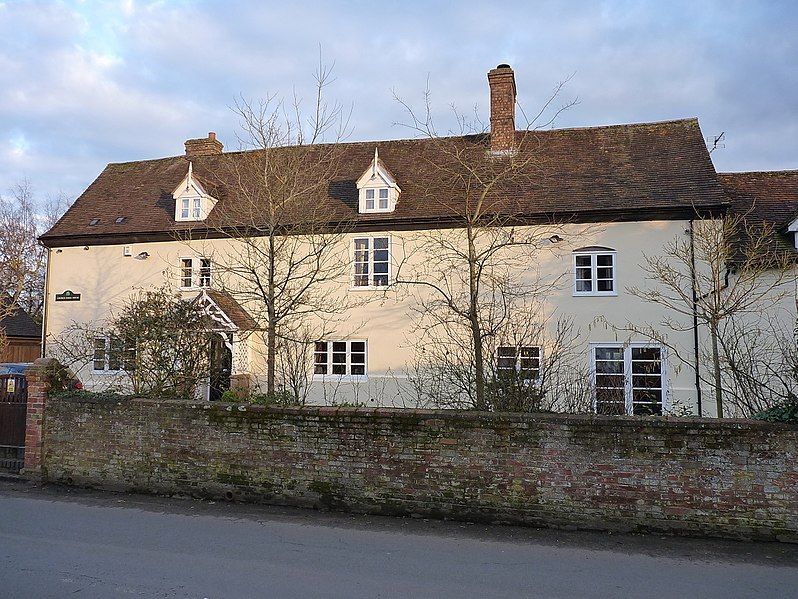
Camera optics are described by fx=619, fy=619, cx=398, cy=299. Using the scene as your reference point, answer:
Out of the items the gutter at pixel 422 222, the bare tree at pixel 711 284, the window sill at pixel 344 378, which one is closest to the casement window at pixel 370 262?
the gutter at pixel 422 222

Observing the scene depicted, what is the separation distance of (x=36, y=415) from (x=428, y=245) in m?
11.7

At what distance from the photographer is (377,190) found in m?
19.9

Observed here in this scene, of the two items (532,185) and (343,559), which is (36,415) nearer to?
(343,559)

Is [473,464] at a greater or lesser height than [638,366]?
lesser

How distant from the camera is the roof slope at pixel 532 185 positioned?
1802cm

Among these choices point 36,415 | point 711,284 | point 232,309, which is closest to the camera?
point 36,415

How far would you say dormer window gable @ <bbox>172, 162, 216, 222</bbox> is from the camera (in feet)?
70.1

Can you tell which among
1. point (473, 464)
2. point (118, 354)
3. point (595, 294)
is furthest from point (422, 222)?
point (473, 464)

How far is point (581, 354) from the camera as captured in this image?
17.3 m

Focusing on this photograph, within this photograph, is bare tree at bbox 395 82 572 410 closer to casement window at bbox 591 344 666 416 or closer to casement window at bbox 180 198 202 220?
casement window at bbox 591 344 666 416

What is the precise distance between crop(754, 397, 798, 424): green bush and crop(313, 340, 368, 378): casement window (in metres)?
12.9

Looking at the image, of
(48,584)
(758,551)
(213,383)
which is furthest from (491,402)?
(48,584)

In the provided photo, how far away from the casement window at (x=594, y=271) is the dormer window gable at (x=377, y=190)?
599cm

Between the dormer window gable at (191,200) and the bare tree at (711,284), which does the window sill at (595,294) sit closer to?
the bare tree at (711,284)
